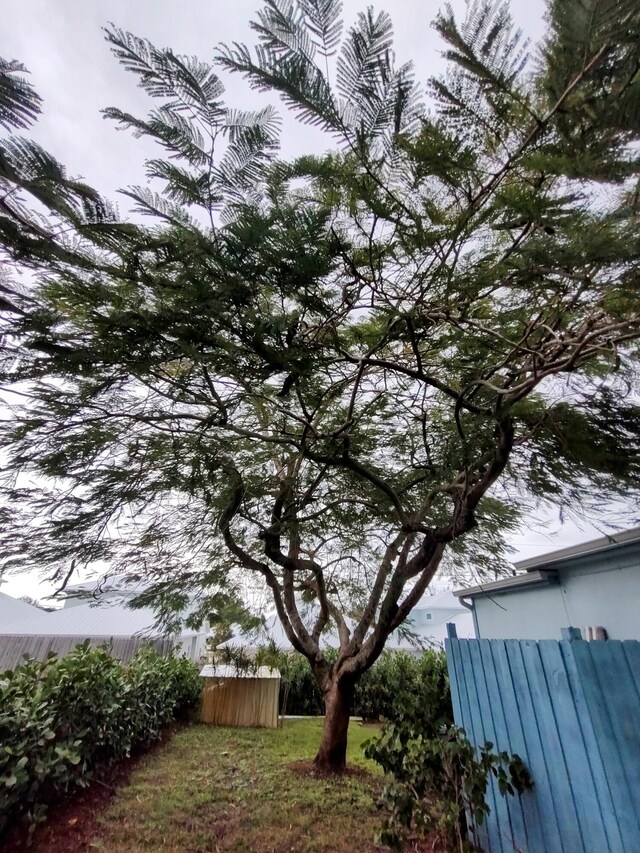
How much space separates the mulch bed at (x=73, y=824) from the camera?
9.60 ft

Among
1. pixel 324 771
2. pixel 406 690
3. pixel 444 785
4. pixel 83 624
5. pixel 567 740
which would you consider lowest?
pixel 324 771

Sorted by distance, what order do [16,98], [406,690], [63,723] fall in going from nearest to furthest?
[16,98] < [63,723] < [406,690]

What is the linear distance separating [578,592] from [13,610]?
1185 cm

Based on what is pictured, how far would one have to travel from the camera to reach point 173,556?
3.46 meters

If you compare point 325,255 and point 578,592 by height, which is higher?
point 325,255

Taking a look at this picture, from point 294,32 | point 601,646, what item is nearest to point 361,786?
point 601,646

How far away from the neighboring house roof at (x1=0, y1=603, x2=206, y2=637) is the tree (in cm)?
807

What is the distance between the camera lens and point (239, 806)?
380cm

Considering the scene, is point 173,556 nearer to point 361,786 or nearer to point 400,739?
point 400,739

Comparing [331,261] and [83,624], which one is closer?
[331,261]

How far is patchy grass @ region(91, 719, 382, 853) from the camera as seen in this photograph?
3102 mm

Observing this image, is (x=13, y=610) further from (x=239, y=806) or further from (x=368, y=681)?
(x=239, y=806)

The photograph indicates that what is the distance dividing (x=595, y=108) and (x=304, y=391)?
1.50 meters

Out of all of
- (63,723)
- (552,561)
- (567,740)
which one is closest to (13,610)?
(63,723)
